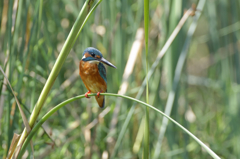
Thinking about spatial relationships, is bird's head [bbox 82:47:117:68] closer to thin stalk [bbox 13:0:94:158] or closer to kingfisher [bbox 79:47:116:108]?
kingfisher [bbox 79:47:116:108]

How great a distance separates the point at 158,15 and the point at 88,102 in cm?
85

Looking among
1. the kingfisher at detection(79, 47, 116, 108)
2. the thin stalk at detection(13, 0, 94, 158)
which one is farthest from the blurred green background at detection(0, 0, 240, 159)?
the thin stalk at detection(13, 0, 94, 158)

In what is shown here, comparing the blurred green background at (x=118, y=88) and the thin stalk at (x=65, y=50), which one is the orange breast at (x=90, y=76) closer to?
the blurred green background at (x=118, y=88)

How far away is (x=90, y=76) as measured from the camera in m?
1.14

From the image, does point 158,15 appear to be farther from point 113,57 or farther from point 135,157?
point 135,157

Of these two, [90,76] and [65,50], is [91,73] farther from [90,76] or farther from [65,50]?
[65,50]

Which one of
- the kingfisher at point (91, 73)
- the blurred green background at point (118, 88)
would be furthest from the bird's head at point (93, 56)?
the blurred green background at point (118, 88)

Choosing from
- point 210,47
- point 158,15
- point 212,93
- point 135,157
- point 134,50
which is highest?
point 158,15

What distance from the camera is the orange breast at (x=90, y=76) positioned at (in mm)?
1128

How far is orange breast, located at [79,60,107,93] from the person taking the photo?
1128 mm

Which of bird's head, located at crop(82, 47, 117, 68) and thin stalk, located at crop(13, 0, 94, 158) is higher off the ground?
thin stalk, located at crop(13, 0, 94, 158)

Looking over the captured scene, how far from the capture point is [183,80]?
1.53 m

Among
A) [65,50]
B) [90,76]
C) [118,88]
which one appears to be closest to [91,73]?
[90,76]

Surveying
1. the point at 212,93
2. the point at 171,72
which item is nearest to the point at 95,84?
the point at 171,72
